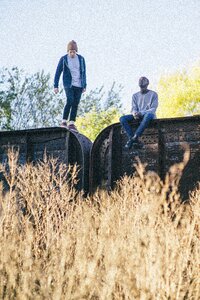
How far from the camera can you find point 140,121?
7473 mm

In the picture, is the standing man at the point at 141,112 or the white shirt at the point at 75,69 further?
the white shirt at the point at 75,69

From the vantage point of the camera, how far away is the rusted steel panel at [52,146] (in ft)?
25.9

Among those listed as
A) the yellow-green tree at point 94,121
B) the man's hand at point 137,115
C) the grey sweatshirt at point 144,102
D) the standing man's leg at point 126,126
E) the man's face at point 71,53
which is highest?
the yellow-green tree at point 94,121

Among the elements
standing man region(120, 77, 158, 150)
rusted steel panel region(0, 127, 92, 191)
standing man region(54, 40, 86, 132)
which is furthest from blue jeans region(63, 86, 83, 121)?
standing man region(120, 77, 158, 150)

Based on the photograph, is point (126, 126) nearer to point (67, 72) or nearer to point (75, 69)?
point (75, 69)

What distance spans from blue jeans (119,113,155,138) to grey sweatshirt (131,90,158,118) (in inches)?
9.4

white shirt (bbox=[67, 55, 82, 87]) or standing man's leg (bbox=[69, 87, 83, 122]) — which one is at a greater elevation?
white shirt (bbox=[67, 55, 82, 87])

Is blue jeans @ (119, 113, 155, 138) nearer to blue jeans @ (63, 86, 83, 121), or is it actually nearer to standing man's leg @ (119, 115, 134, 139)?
standing man's leg @ (119, 115, 134, 139)

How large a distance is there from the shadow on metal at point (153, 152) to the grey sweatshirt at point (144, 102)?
0.36m

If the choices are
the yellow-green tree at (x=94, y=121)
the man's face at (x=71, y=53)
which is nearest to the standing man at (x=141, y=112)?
the man's face at (x=71, y=53)

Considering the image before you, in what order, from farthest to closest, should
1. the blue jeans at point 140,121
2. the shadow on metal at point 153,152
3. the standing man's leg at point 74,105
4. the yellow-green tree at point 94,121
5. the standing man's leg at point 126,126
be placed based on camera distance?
the yellow-green tree at point 94,121
the standing man's leg at point 74,105
the standing man's leg at point 126,126
the blue jeans at point 140,121
the shadow on metal at point 153,152

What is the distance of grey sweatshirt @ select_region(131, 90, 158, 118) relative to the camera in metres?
7.68

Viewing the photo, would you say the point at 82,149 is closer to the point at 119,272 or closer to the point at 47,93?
the point at 119,272

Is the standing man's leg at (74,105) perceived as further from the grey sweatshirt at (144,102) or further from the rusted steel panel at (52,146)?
the grey sweatshirt at (144,102)
